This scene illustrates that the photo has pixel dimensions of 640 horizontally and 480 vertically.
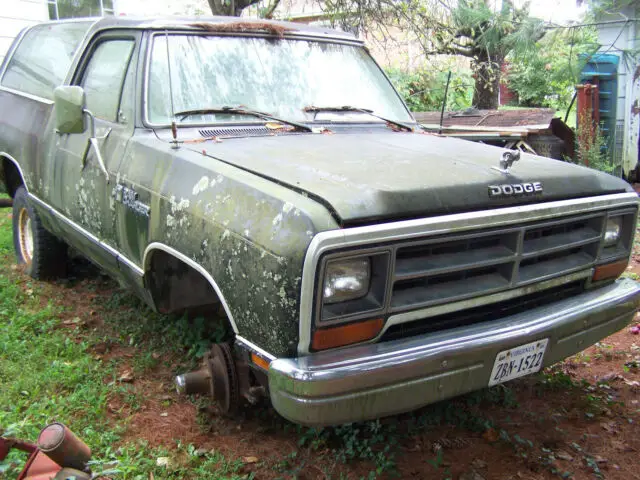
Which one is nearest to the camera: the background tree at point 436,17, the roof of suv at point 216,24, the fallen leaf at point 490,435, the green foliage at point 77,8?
the fallen leaf at point 490,435

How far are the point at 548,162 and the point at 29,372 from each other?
3144mm

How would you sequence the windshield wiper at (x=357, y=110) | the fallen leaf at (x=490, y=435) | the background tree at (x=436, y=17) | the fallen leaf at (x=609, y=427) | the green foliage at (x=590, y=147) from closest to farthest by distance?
the fallen leaf at (x=490, y=435) < the fallen leaf at (x=609, y=427) < the windshield wiper at (x=357, y=110) < the background tree at (x=436, y=17) < the green foliage at (x=590, y=147)

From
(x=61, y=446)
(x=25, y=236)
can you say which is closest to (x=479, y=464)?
(x=61, y=446)

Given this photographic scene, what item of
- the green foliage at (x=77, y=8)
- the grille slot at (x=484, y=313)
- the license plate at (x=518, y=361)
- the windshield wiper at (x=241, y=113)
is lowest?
the license plate at (x=518, y=361)

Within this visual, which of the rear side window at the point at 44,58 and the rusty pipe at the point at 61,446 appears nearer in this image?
the rusty pipe at the point at 61,446

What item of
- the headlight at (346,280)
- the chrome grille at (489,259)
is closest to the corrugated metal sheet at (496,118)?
the chrome grille at (489,259)

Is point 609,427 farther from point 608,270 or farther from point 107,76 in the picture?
point 107,76

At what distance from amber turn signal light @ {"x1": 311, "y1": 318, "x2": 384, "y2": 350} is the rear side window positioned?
122 inches

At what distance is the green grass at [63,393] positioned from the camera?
280 cm

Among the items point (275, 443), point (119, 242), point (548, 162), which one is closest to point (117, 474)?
point (275, 443)

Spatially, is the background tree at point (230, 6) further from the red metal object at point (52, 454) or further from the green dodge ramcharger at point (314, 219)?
the red metal object at point (52, 454)

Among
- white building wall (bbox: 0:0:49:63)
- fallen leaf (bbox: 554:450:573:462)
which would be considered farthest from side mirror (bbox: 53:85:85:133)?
white building wall (bbox: 0:0:49:63)

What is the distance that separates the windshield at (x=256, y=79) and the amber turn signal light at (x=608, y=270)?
63.3 inches

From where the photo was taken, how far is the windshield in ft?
11.0
